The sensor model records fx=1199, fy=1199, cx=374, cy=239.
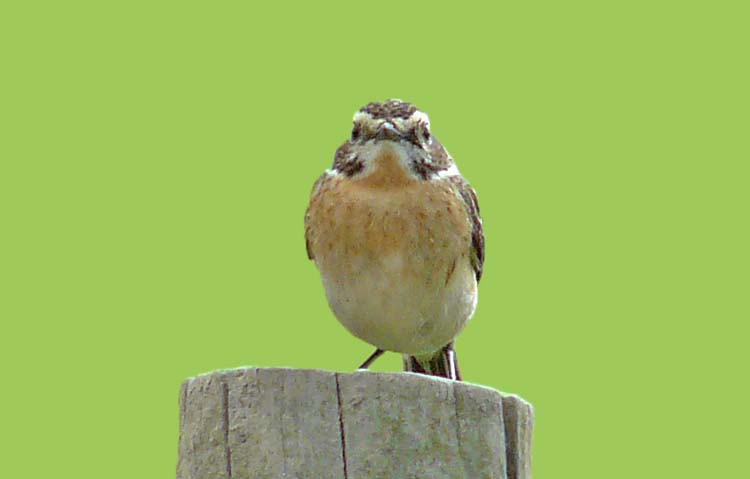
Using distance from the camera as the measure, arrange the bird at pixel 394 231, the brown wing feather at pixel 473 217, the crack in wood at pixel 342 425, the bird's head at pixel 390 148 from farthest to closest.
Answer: the brown wing feather at pixel 473 217
the bird at pixel 394 231
the bird's head at pixel 390 148
the crack in wood at pixel 342 425

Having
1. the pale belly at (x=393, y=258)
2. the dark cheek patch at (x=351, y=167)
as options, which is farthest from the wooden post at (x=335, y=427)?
the dark cheek patch at (x=351, y=167)

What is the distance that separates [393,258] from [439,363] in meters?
1.57

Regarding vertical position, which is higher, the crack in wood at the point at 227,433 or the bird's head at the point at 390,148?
the bird's head at the point at 390,148

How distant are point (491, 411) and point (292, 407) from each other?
100 cm

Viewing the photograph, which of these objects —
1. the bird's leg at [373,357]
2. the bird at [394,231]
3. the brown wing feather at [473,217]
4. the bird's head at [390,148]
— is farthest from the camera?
the bird's leg at [373,357]

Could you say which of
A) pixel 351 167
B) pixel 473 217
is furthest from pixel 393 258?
pixel 473 217

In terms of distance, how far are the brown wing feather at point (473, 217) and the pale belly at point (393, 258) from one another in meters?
0.11

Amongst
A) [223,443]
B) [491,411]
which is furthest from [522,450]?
[223,443]

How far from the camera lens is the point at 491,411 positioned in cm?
583

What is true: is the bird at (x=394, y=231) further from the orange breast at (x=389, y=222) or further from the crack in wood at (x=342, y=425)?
the crack in wood at (x=342, y=425)

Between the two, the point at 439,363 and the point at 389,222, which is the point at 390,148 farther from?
the point at 439,363

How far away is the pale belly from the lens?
25.7 feet

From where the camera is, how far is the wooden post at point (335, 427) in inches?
216

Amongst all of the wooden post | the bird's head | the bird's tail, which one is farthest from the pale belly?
the wooden post
